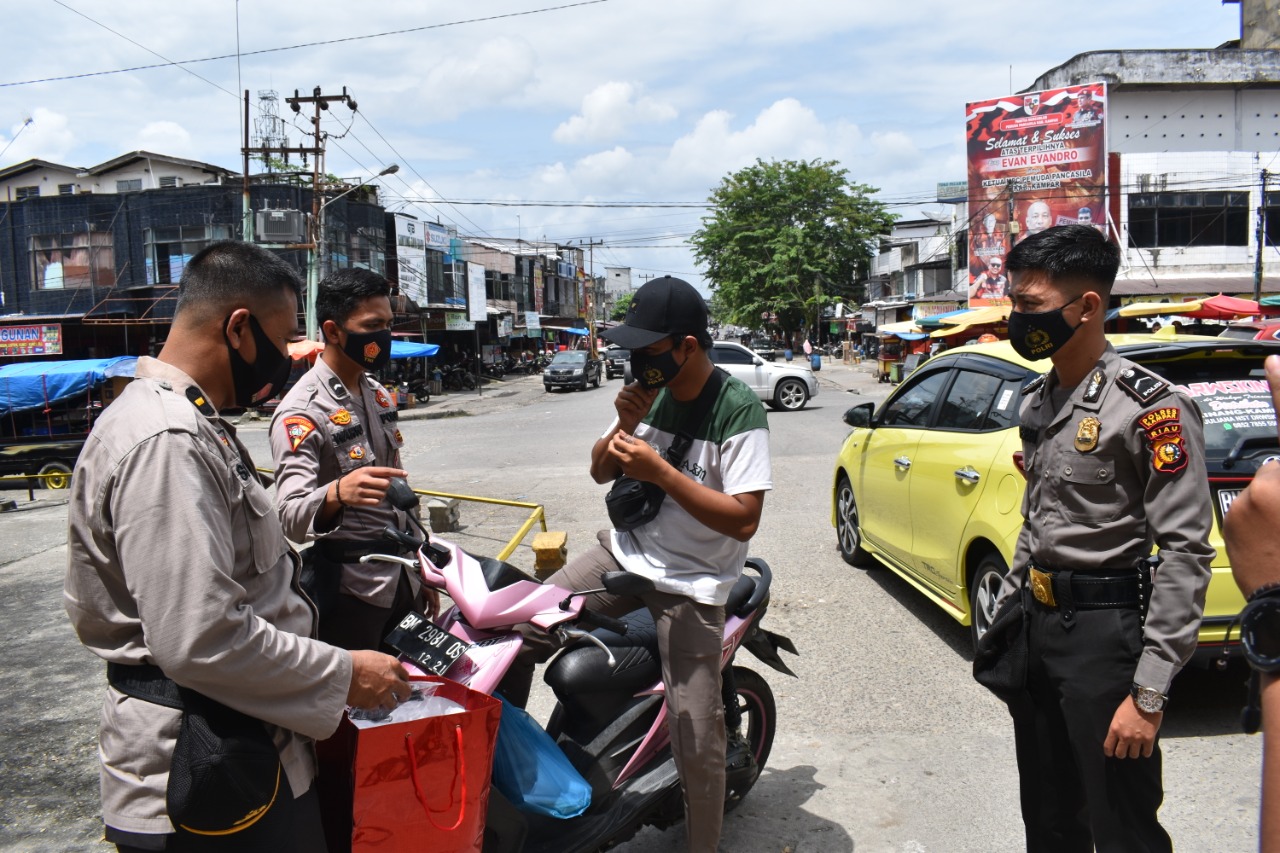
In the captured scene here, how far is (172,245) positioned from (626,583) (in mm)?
32598

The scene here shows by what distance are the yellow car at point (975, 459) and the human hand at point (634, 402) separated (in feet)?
4.18

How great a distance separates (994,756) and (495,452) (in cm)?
1196

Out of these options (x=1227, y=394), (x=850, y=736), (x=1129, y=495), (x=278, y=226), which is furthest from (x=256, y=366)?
(x=278, y=226)

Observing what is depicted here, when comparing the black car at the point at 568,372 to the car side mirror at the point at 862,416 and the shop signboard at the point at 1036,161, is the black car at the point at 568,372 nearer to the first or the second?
the shop signboard at the point at 1036,161

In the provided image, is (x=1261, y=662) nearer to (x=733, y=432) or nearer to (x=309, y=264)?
(x=733, y=432)

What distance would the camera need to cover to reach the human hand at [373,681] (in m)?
1.90

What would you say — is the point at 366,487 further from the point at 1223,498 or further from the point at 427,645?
the point at 1223,498

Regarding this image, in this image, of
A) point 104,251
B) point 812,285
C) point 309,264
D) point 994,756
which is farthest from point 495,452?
point 812,285

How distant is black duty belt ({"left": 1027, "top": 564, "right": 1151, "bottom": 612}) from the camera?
2.37m

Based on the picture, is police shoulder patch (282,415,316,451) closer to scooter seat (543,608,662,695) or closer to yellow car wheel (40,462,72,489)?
scooter seat (543,608,662,695)

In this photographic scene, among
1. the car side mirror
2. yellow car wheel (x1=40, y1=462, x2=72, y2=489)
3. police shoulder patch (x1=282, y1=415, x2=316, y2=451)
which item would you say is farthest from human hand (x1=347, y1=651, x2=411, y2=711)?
yellow car wheel (x1=40, y1=462, x2=72, y2=489)

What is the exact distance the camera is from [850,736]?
4105mm

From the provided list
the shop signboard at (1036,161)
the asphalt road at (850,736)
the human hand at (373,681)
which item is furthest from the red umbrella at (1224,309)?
the human hand at (373,681)

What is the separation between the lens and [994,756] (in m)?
3.85
